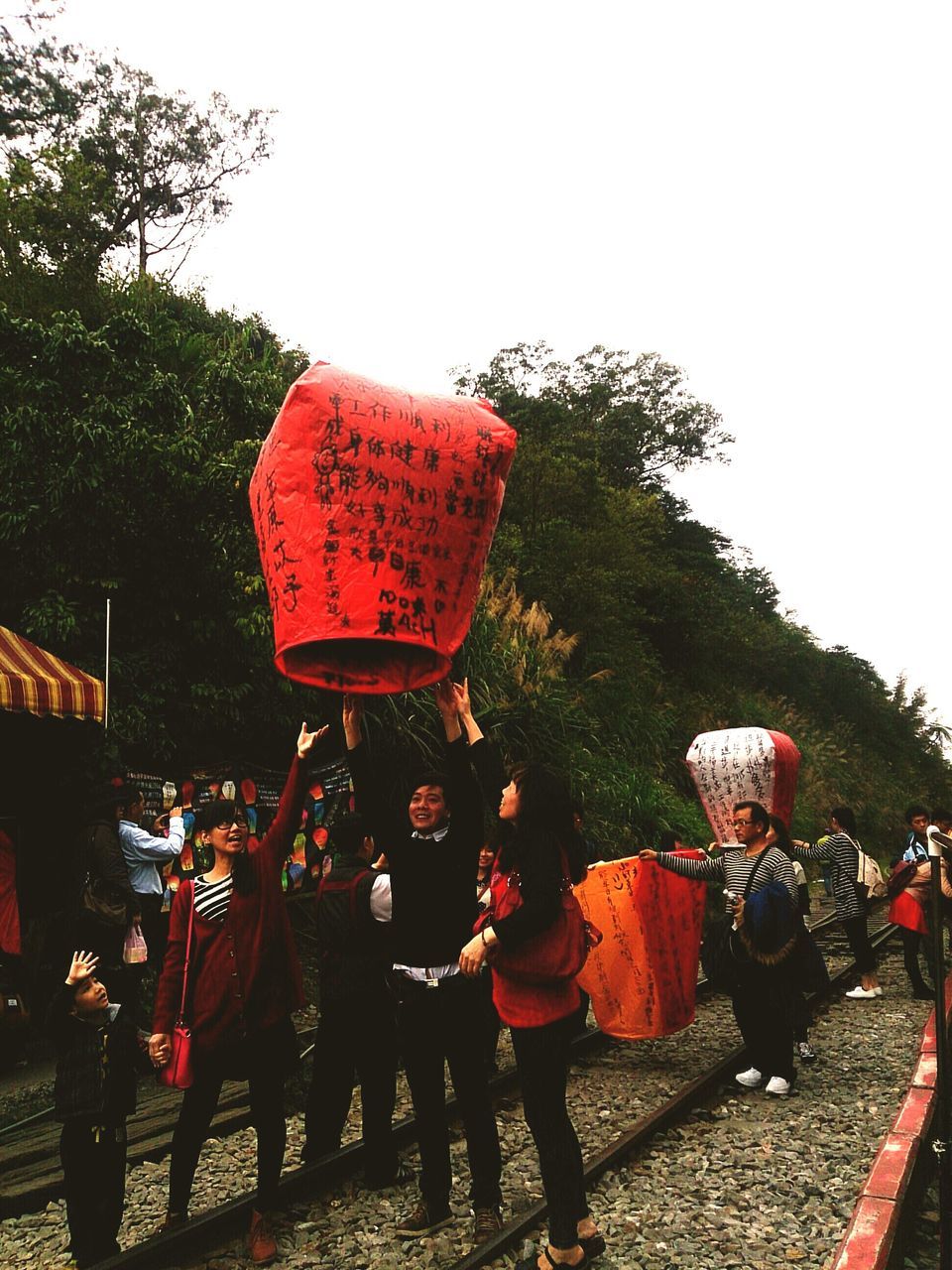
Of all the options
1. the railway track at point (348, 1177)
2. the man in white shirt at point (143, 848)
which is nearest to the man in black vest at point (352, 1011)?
the railway track at point (348, 1177)

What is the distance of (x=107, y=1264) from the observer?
Answer: 3506 millimetres

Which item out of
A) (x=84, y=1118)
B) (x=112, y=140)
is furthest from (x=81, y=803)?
(x=112, y=140)

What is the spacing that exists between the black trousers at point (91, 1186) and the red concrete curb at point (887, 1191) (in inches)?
99.4

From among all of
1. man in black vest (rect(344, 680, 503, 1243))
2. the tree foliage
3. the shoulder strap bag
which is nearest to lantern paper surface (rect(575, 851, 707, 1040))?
the shoulder strap bag

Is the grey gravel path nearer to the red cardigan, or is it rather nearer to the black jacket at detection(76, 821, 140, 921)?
the red cardigan

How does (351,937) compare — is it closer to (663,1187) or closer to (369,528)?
(663,1187)

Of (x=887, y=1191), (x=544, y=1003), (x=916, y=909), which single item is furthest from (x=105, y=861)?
(x=916, y=909)

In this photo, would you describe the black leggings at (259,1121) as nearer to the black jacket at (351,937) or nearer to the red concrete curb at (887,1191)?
the black jacket at (351,937)

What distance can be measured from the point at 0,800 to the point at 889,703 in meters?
37.1

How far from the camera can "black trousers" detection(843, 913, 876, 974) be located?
9.19 meters

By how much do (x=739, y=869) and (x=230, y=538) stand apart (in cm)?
544

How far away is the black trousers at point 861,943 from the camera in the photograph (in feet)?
30.1

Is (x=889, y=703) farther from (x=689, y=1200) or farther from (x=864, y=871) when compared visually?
(x=689, y=1200)

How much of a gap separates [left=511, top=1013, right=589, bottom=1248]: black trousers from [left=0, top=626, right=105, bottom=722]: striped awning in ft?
14.2
